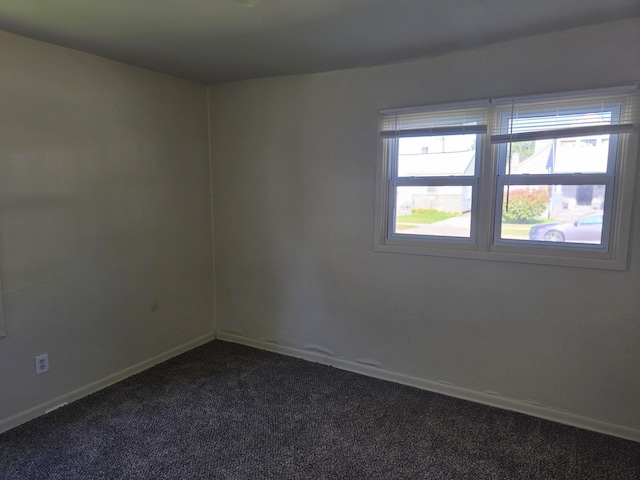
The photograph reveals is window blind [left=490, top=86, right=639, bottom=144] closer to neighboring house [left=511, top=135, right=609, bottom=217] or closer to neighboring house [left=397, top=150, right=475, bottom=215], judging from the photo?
neighboring house [left=511, top=135, right=609, bottom=217]

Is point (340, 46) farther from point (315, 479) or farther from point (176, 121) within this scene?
→ point (315, 479)

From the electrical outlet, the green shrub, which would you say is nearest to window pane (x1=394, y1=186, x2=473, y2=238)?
the green shrub

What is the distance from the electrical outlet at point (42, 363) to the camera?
8.04ft

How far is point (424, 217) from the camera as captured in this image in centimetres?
279

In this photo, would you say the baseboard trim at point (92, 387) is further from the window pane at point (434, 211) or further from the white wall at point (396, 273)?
the window pane at point (434, 211)

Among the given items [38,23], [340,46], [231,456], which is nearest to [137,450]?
[231,456]

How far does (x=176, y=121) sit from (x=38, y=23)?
1.17 metres

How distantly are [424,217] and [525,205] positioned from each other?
0.62 meters

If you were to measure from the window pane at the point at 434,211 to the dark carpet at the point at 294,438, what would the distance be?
1.11 metres

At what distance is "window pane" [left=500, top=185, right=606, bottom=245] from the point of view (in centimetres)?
228

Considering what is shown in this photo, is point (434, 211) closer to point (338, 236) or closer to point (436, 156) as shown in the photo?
point (436, 156)

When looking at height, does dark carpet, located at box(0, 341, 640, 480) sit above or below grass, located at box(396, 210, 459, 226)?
below

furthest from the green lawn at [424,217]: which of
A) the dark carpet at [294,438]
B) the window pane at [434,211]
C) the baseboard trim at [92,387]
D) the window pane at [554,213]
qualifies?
the baseboard trim at [92,387]

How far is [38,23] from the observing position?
6.84 feet
